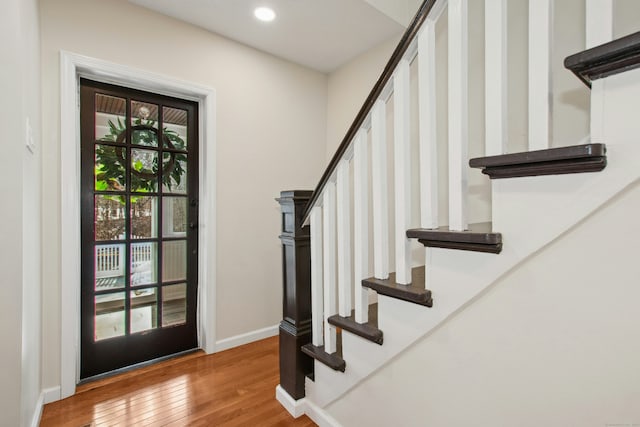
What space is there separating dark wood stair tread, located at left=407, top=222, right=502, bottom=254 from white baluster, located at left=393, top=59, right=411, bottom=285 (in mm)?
69

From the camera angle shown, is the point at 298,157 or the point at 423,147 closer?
the point at 423,147

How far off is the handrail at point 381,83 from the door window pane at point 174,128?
144 cm

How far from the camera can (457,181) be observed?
1010 mm

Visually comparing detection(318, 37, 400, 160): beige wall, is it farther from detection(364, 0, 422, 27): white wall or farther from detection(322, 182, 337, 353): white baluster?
detection(322, 182, 337, 353): white baluster

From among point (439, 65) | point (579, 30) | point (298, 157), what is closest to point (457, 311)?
point (579, 30)

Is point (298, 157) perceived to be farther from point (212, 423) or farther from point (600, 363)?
point (600, 363)

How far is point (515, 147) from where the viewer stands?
73.3 inches

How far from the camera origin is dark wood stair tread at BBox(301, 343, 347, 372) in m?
1.43

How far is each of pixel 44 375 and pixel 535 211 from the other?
2651 mm

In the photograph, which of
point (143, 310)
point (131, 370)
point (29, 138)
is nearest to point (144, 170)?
point (29, 138)

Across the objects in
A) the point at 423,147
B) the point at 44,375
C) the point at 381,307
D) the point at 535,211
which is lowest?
the point at 44,375

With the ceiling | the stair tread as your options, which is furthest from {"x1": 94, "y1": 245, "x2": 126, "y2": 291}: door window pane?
the stair tread

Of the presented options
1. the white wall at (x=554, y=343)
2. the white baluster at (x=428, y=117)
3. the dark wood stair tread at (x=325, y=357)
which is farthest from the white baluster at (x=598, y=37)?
the dark wood stair tread at (x=325, y=357)

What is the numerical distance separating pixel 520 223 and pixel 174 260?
7.72 feet
